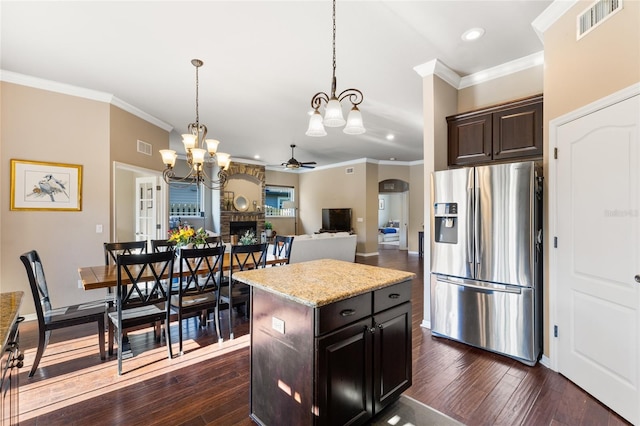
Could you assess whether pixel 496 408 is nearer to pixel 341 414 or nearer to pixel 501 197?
pixel 341 414

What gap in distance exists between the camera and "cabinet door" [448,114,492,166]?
10.8 ft

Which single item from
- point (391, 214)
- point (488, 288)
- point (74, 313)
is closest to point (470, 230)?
point (488, 288)

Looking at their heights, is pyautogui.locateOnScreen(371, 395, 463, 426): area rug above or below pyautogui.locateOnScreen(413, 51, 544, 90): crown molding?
below

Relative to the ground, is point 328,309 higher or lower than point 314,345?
higher

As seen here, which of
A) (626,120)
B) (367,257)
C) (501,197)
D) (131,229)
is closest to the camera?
(626,120)

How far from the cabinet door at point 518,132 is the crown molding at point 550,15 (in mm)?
659

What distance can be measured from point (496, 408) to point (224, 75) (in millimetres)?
4327

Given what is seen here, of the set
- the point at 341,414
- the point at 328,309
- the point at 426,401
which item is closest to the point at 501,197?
the point at 426,401

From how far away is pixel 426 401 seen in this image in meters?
2.12

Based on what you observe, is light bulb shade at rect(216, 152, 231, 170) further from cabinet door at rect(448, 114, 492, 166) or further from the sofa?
cabinet door at rect(448, 114, 492, 166)

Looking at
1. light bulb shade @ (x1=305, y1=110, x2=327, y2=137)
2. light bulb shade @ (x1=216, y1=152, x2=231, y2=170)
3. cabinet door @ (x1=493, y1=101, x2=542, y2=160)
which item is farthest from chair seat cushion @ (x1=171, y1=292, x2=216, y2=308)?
cabinet door @ (x1=493, y1=101, x2=542, y2=160)

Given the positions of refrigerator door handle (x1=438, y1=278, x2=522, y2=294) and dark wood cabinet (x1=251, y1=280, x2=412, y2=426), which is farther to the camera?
refrigerator door handle (x1=438, y1=278, x2=522, y2=294)

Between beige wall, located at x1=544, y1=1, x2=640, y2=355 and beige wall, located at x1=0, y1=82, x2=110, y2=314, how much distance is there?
548 cm

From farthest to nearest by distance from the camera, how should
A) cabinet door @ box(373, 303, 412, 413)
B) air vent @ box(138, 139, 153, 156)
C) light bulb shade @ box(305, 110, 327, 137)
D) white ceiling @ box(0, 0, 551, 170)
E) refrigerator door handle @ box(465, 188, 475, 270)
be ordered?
air vent @ box(138, 139, 153, 156), refrigerator door handle @ box(465, 188, 475, 270), white ceiling @ box(0, 0, 551, 170), light bulb shade @ box(305, 110, 327, 137), cabinet door @ box(373, 303, 412, 413)
